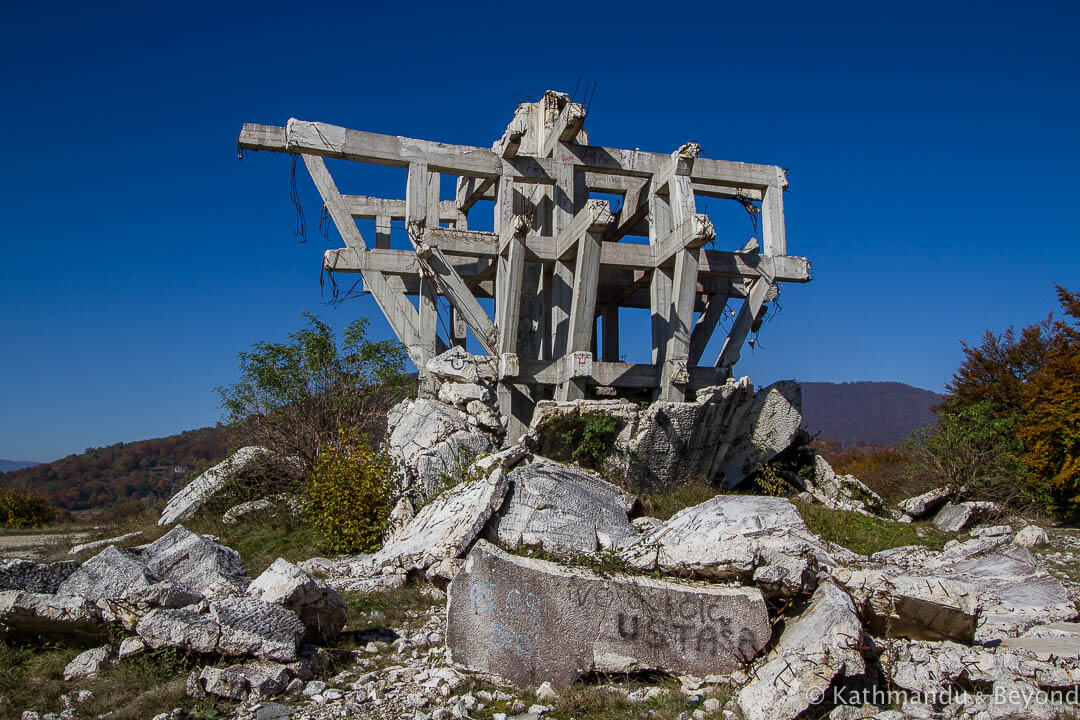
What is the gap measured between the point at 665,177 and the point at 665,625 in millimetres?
9695

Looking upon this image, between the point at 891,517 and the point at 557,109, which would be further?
the point at 557,109

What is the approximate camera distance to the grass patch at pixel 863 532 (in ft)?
32.6

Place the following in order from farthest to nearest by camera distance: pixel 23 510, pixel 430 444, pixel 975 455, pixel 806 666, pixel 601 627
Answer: pixel 23 510 → pixel 975 455 → pixel 430 444 → pixel 601 627 → pixel 806 666

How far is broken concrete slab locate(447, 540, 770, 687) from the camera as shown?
529 centimetres

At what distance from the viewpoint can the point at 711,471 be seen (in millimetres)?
13078

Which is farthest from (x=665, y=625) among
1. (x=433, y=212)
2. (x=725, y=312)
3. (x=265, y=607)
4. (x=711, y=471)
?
(x=433, y=212)

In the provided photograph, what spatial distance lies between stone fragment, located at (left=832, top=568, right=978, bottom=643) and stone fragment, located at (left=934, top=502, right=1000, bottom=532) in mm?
7612

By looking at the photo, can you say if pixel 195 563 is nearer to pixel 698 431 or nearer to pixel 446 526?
pixel 446 526

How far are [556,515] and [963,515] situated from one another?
758cm

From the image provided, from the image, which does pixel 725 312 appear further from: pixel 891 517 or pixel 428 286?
pixel 428 286

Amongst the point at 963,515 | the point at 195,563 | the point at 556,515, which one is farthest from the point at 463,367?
the point at 963,515

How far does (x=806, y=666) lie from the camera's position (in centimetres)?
465

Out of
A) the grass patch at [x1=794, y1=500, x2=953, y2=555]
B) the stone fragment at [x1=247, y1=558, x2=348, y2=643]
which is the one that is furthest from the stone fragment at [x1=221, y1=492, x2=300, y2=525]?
the grass patch at [x1=794, y1=500, x2=953, y2=555]

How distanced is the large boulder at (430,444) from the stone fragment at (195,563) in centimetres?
320
